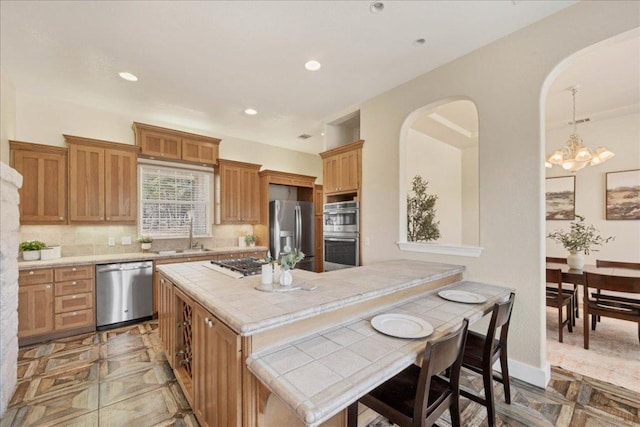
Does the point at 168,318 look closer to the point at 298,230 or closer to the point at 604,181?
the point at 298,230

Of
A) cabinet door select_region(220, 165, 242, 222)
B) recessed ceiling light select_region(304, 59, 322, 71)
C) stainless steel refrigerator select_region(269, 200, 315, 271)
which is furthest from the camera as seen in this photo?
stainless steel refrigerator select_region(269, 200, 315, 271)

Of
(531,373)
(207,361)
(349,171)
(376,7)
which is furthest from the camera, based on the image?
(349,171)

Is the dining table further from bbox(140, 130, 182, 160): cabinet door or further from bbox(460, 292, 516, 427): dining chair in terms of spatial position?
bbox(140, 130, 182, 160): cabinet door

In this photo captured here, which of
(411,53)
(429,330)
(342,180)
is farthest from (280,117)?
(429,330)

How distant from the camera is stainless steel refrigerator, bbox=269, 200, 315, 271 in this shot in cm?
533

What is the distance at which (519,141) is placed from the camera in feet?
7.91

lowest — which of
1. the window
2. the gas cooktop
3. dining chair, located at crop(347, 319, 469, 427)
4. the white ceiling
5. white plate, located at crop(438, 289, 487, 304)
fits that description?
dining chair, located at crop(347, 319, 469, 427)

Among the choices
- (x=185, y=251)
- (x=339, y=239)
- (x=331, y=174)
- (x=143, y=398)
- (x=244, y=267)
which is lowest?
(x=143, y=398)

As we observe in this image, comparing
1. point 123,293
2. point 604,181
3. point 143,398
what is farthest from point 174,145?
point 604,181

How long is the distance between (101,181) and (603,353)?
21.3ft

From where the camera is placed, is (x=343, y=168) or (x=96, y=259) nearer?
(x=96, y=259)

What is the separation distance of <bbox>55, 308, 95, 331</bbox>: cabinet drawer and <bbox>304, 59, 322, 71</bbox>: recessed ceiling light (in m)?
4.06

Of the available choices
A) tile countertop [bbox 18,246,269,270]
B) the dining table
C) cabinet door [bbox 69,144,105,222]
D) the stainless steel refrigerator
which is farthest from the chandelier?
cabinet door [bbox 69,144,105,222]

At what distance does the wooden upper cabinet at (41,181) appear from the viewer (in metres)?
3.29
